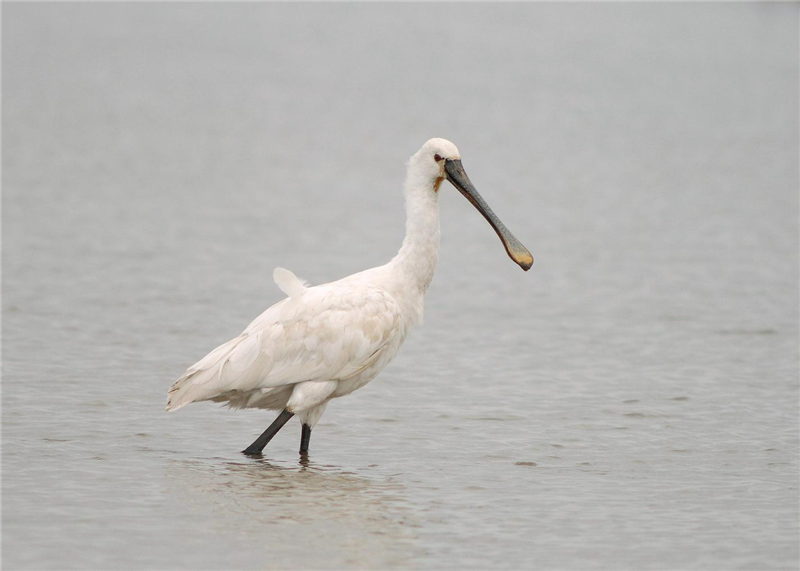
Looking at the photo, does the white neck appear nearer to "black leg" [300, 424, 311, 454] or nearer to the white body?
the white body

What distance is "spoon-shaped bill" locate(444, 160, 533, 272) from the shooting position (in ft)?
33.0

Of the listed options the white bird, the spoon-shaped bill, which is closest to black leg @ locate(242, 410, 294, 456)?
the white bird

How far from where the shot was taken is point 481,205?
10.4 meters

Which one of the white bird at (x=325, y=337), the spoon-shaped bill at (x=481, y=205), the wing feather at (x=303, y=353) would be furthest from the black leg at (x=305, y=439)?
the spoon-shaped bill at (x=481, y=205)

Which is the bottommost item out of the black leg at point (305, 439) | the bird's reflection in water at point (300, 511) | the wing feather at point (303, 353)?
the bird's reflection in water at point (300, 511)

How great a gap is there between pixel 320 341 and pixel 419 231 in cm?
107

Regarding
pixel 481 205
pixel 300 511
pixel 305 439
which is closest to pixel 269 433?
pixel 305 439

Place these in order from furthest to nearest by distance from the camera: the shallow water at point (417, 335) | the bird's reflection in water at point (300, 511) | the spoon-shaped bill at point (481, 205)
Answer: the spoon-shaped bill at point (481, 205), the shallow water at point (417, 335), the bird's reflection in water at point (300, 511)

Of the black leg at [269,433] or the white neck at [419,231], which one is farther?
the white neck at [419,231]

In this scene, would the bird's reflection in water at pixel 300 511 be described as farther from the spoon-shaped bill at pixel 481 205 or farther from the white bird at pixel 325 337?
the spoon-shaped bill at pixel 481 205

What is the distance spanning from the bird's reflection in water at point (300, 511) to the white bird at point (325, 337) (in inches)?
17.9

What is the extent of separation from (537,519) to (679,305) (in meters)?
8.20

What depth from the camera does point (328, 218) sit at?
22.3 meters

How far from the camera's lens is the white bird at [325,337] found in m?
9.58
